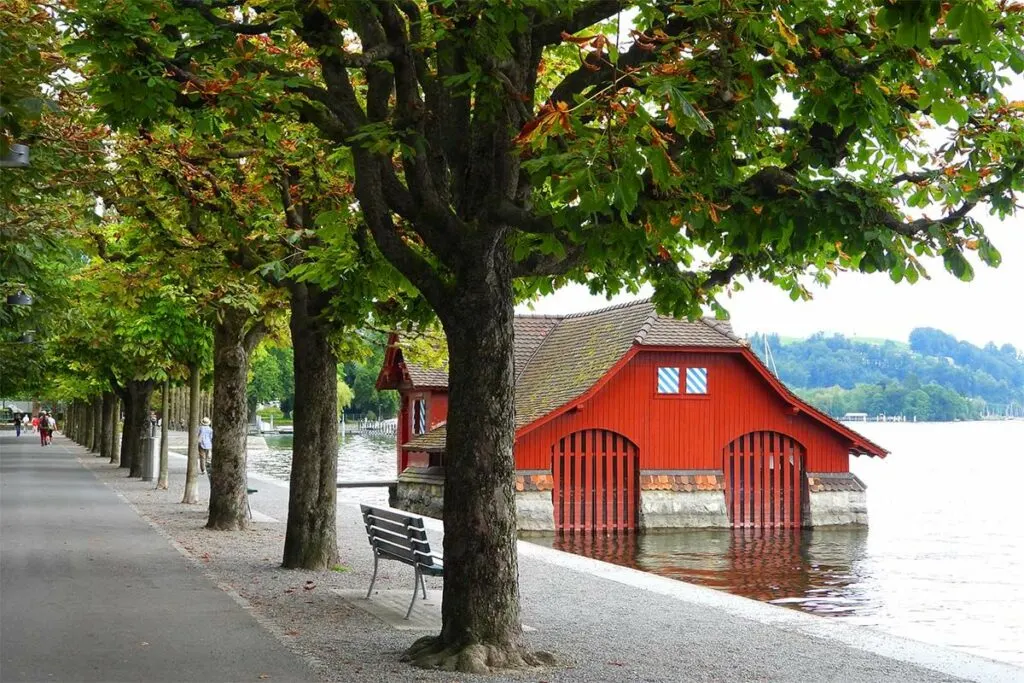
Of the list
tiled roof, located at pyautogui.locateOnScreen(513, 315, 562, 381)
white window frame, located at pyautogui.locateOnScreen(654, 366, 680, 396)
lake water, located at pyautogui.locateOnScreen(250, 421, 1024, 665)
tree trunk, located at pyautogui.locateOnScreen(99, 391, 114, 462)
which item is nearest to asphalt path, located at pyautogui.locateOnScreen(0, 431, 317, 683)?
lake water, located at pyautogui.locateOnScreen(250, 421, 1024, 665)

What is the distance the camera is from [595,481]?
122ft

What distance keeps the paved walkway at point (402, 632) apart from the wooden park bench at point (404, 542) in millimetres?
532

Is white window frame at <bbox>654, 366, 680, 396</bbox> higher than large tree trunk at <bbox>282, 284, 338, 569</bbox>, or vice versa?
white window frame at <bbox>654, 366, 680, 396</bbox>

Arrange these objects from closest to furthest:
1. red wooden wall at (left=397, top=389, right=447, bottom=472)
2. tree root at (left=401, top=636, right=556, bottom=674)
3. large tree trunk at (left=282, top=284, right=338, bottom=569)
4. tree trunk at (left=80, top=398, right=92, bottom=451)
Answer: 1. tree root at (left=401, top=636, right=556, bottom=674)
2. large tree trunk at (left=282, top=284, right=338, bottom=569)
3. red wooden wall at (left=397, top=389, right=447, bottom=472)
4. tree trunk at (left=80, top=398, right=92, bottom=451)

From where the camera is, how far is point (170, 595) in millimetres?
13438

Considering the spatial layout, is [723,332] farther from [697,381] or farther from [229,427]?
[229,427]

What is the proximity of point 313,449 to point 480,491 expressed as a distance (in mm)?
6196

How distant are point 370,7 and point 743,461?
31639 millimetres

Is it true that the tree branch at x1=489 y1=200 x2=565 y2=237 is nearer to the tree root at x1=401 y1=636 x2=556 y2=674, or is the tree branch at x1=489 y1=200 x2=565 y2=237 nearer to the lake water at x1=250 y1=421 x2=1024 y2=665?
the tree root at x1=401 y1=636 x2=556 y2=674

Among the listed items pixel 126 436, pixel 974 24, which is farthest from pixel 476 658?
pixel 126 436

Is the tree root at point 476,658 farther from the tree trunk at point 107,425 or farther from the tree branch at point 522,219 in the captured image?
the tree trunk at point 107,425

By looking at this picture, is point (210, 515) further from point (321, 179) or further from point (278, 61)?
point (278, 61)

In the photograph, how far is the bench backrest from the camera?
40.5ft

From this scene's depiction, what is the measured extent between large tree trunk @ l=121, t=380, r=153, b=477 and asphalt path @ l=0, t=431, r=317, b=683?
18483mm
